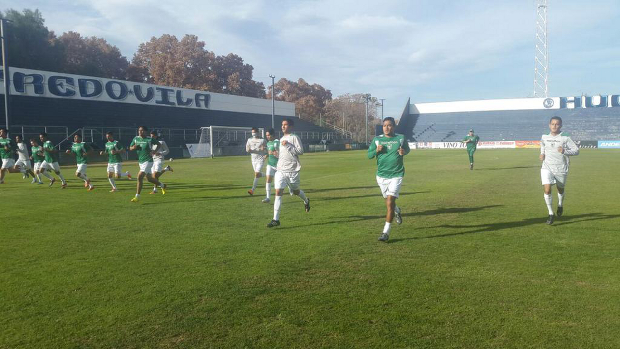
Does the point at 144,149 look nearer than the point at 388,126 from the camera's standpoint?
No

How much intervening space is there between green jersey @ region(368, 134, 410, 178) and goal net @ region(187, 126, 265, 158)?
39881mm

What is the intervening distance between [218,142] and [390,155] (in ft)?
143

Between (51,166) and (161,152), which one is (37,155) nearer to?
(51,166)

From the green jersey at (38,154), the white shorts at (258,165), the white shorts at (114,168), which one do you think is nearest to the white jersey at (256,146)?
the white shorts at (258,165)

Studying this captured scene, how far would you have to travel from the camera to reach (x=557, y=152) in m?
9.06

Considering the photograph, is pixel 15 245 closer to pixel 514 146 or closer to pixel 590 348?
pixel 590 348

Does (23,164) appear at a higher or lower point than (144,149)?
lower

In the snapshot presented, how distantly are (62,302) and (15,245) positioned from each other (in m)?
3.35

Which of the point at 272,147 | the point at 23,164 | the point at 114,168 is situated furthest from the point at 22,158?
the point at 272,147

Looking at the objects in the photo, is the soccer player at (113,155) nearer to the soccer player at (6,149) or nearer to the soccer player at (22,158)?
the soccer player at (6,149)

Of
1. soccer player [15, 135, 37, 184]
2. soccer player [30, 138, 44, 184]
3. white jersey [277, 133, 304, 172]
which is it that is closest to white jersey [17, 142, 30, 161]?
soccer player [15, 135, 37, 184]

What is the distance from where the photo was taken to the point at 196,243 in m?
7.38

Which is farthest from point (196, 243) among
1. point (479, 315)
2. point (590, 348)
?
point (590, 348)

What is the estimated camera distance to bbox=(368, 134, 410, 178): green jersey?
7.67 metres
